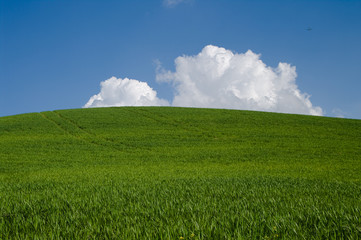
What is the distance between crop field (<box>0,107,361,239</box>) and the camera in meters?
3.80

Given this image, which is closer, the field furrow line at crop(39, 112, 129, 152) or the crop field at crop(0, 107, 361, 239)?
the crop field at crop(0, 107, 361, 239)

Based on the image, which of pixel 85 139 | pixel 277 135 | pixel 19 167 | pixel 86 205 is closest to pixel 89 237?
pixel 86 205

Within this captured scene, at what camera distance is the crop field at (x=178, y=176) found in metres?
3.80

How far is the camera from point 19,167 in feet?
69.2

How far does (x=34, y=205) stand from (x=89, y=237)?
331 cm

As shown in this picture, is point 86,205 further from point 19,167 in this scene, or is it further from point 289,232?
point 19,167

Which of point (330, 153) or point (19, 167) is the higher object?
point (330, 153)

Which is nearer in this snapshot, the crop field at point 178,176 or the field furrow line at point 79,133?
the crop field at point 178,176

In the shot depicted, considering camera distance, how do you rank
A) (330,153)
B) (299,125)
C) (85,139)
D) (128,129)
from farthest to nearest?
(299,125) → (128,129) → (85,139) → (330,153)

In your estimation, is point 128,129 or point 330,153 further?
point 128,129

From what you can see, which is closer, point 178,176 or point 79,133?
point 178,176

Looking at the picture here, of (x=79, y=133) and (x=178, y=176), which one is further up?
(x=79, y=133)

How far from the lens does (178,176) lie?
13914 millimetres

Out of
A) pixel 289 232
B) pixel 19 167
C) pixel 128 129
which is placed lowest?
pixel 19 167
